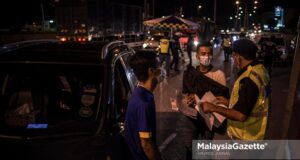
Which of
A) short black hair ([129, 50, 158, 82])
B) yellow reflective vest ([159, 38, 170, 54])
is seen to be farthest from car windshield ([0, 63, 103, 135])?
yellow reflective vest ([159, 38, 170, 54])

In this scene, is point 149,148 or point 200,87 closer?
point 149,148

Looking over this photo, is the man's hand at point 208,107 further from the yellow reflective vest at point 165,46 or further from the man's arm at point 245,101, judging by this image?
the yellow reflective vest at point 165,46

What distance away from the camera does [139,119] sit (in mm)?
3113

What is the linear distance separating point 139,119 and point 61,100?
128cm

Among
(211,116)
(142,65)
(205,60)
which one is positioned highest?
(142,65)

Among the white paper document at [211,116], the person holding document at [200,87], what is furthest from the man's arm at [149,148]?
the person holding document at [200,87]

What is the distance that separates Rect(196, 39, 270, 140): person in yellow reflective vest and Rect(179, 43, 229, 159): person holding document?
138 cm

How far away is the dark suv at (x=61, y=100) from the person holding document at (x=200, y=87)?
2.92 feet

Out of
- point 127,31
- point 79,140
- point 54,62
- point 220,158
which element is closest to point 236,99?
point 220,158

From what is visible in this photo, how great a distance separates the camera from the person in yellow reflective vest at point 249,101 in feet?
11.3

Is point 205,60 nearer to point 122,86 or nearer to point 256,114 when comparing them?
point 122,86

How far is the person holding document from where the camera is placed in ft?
16.6

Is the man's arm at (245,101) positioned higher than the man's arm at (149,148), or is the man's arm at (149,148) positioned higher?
the man's arm at (245,101)

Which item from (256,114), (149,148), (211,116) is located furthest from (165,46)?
(149,148)
